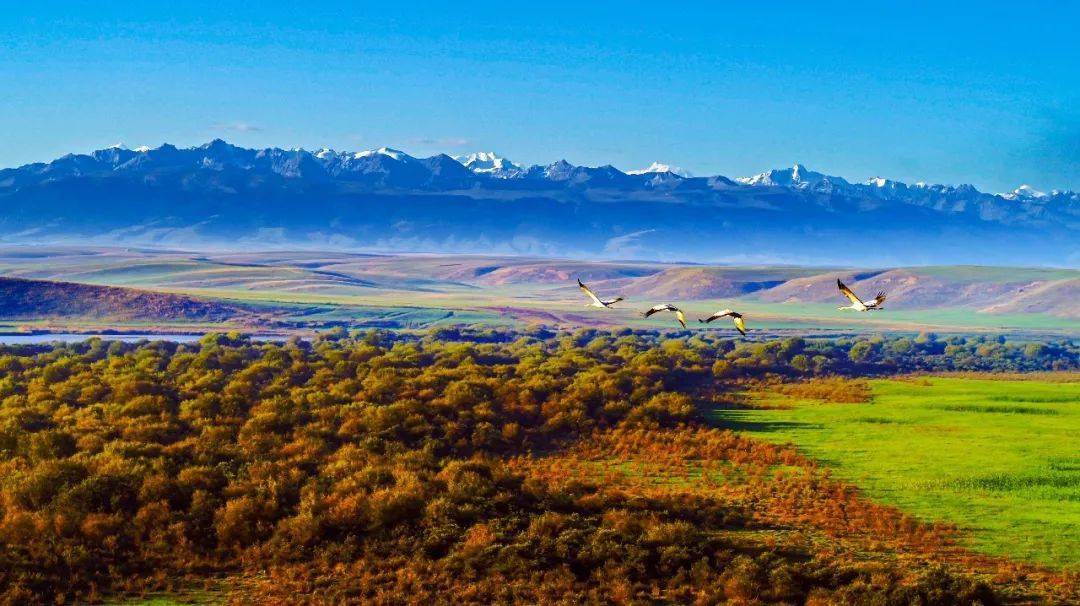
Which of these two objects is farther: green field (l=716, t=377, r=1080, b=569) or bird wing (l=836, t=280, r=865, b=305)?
green field (l=716, t=377, r=1080, b=569)

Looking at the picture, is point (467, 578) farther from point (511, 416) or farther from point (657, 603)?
point (511, 416)

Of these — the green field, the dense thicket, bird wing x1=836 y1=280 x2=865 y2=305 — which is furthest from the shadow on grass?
bird wing x1=836 y1=280 x2=865 y2=305

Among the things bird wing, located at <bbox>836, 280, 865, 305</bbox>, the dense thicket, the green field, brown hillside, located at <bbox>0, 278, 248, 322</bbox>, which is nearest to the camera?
bird wing, located at <bbox>836, 280, 865, 305</bbox>

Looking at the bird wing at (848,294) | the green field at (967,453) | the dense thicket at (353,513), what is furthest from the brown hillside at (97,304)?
the bird wing at (848,294)

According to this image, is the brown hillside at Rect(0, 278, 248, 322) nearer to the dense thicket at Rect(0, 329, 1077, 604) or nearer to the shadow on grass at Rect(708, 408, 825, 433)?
the dense thicket at Rect(0, 329, 1077, 604)

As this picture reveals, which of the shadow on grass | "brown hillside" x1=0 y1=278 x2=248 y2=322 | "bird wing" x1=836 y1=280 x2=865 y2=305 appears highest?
"bird wing" x1=836 y1=280 x2=865 y2=305

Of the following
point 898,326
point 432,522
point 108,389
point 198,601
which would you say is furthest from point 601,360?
point 898,326

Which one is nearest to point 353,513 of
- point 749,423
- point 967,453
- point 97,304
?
point 967,453

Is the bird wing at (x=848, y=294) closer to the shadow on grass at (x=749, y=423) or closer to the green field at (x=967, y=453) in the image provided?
the green field at (x=967, y=453)
